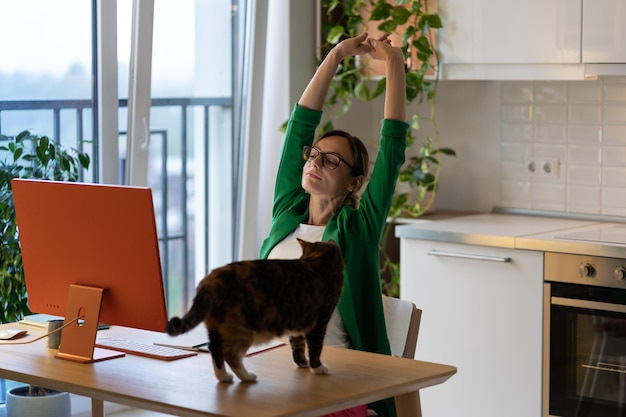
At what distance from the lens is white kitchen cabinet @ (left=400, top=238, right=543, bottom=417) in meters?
3.69

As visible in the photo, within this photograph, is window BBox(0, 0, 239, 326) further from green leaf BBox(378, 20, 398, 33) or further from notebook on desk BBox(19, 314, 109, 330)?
notebook on desk BBox(19, 314, 109, 330)

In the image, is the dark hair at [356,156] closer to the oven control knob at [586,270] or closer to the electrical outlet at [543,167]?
the oven control knob at [586,270]

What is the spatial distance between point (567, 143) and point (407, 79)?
27.6 inches

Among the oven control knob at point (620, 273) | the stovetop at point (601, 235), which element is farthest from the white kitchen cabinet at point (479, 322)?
the oven control knob at point (620, 273)

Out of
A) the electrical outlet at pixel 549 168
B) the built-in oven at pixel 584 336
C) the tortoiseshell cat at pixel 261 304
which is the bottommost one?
the built-in oven at pixel 584 336

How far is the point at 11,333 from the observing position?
100 inches

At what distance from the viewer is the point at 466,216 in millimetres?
4266

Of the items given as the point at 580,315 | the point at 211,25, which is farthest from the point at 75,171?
the point at 580,315

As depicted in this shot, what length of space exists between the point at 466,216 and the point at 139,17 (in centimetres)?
154

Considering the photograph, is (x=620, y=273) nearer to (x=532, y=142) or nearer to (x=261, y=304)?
(x=532, y=142)

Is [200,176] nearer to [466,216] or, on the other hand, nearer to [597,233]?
[466,216]

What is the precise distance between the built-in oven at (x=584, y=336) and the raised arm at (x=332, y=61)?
4.01 feet

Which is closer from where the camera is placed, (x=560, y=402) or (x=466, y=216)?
(x=560, y=402)

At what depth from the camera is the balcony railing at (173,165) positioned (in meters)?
3.95
